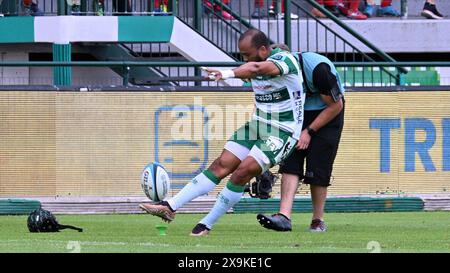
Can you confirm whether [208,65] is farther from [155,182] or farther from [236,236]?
[236,236]

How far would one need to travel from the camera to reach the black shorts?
43.3 ft

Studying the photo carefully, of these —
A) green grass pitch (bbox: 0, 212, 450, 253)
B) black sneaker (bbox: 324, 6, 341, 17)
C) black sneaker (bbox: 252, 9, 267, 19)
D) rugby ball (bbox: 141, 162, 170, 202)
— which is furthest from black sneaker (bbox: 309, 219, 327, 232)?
black sneaker (bbox: 324, 6, 341, 17)

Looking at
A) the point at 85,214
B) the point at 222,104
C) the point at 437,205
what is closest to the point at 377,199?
the point at 437,205

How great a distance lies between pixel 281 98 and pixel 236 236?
1395 millimetres

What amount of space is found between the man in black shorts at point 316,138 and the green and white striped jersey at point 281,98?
38cm

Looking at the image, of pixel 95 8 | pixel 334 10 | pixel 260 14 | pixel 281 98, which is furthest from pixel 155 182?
pixel 334 10

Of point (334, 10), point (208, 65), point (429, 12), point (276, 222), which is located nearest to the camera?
point (276, 222)

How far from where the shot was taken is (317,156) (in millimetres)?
13297

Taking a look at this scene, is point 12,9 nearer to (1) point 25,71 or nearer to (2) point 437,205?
(1) point 25,71

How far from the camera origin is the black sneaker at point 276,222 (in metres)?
12.5

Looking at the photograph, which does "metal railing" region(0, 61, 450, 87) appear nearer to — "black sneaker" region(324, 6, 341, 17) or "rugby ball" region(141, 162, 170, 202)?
"rugby ball" region(141, 162, 170, 202)

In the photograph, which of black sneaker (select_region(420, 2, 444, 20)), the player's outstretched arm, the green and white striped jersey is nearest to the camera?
the player's outstretched arm

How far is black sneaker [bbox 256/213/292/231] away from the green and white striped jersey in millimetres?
811

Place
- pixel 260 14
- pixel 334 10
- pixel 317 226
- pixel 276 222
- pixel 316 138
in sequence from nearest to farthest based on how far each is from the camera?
1. pixel 276 222
2. pixel 317 226
3. pixel 316 138
4. pixel 260 14
5. pixel 334 10
